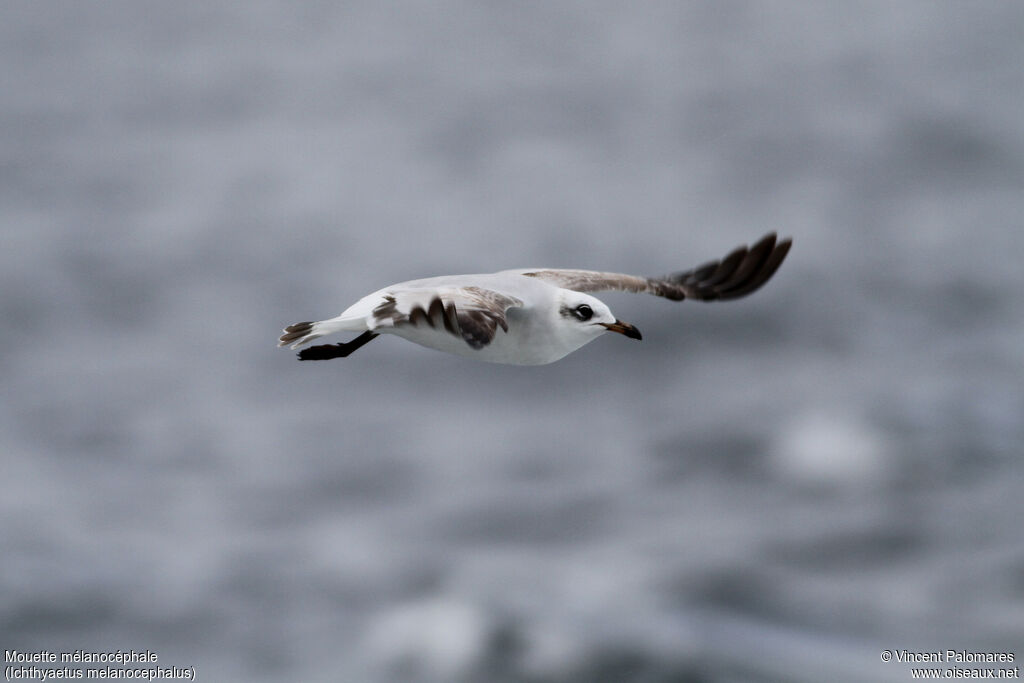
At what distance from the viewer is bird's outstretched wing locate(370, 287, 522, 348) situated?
1412cm

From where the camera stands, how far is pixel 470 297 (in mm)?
15531

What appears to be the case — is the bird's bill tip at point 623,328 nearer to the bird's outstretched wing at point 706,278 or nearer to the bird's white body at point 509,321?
Result: the bird's white body at point 509,321

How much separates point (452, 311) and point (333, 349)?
342cm

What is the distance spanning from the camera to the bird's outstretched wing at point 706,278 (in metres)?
19.5

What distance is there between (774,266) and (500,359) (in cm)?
575

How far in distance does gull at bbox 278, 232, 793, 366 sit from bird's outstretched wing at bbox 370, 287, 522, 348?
1 centimetres

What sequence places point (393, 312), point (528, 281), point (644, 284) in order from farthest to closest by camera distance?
1. point (644, 284)
2. point (528, 281)
3. point (393, 312)

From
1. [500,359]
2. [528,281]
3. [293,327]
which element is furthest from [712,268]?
[293,327]

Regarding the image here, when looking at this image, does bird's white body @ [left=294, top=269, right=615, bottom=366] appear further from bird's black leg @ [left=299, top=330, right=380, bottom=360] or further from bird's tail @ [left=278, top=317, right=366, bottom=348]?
bird's black leg @ [left=299, top=330, right=380, bottom=360]

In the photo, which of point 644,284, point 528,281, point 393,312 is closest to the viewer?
point 393,312

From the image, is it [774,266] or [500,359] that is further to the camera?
[774,266]

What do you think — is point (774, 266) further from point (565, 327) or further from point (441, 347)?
point (441, 347)

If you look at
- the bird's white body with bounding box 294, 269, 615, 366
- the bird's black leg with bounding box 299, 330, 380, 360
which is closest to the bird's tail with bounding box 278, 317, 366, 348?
the bird's white body with bounding box 294, 269, 615, 366

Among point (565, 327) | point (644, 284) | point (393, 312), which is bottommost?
point (393, 312)
